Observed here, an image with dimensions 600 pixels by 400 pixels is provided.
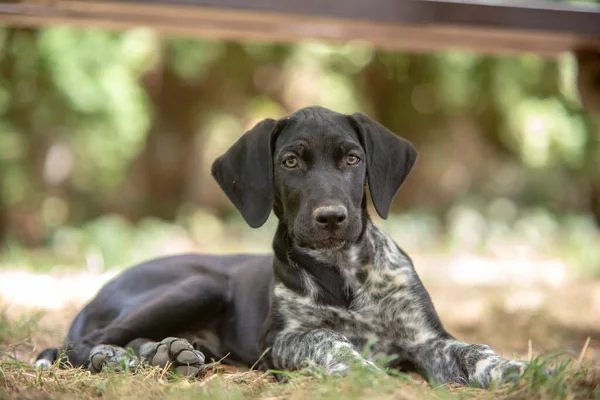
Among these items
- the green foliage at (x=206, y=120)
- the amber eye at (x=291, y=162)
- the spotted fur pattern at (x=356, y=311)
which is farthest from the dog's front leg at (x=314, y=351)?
the green foliage at (x=206, y=120)

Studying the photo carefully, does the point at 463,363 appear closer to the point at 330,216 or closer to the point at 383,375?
the point at 383,375

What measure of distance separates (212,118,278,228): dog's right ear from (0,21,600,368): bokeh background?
7.12 feet

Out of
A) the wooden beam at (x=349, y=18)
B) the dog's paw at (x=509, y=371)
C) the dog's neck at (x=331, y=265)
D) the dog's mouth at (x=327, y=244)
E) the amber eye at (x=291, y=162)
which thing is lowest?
the dog's paw at (x=509, y=371)

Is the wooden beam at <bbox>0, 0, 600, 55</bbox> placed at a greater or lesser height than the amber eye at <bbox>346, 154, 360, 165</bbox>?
greater

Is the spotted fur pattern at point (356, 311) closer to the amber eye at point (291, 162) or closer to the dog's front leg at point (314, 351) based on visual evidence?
the dog's front leg at point (314, 351)

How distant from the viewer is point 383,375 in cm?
306

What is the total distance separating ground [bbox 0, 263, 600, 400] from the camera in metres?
2.99

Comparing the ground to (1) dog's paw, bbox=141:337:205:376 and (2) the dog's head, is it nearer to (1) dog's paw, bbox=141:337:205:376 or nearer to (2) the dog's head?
(1) dog's paw, bbox=141:337:205:376

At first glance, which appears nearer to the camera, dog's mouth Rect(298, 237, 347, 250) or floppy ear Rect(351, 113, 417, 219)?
dog's mouth Rect(298, 237, 347, 250)

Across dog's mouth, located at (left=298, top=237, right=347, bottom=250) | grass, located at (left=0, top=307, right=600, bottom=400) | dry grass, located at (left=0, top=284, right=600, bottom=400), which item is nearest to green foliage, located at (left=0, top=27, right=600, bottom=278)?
dry grass, located at (left=0, top=284, right=600, bottom=400)

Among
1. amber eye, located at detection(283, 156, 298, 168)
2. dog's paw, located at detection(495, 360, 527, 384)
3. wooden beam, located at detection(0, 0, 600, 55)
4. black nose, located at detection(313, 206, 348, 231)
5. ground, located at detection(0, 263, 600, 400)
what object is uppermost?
wooden beam, located at detection(0, 0, 600, 55)

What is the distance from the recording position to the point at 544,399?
9.34ft

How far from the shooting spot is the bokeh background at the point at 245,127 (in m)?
8.10

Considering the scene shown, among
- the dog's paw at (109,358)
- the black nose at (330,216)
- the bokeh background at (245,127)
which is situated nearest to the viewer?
the black nose at (330,216)
